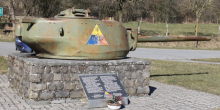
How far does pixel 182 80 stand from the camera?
11.6 m

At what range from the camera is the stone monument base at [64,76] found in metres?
7.32

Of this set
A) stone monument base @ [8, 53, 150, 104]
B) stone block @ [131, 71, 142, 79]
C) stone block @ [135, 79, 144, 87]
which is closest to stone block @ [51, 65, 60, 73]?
stone monument base @ [8, 53, 150, 104]

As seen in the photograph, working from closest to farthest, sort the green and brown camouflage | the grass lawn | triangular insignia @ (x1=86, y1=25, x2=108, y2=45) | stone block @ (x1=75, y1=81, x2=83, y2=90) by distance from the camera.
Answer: stone block @ (x1=75, y1=81, x2=83, y2=90)
the green and brown camouflage
triangular insignia @ (x1=86, y1=25, x2=108, y2=45)
the grass lawn

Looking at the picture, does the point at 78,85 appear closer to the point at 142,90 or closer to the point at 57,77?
the point at 57,77

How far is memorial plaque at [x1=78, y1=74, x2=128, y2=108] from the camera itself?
23.8ft

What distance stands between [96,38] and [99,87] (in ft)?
4.02

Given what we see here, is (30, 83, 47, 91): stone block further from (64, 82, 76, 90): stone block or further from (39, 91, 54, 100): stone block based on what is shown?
(64, 82, 76, 90): stone block

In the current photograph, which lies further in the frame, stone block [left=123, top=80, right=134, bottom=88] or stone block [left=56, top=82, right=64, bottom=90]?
stone block [left=123, top=80, right=134, bottom=88]

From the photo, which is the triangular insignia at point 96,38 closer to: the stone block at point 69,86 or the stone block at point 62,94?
the stone block at point 69,86

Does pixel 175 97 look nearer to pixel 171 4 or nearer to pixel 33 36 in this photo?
pixel 33 36

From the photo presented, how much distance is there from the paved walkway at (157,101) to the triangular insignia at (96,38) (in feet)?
4.74

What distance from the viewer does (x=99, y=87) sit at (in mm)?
7500

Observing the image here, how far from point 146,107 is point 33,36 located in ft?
10.1

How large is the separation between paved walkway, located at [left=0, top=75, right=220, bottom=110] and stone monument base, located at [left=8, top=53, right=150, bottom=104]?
0.66 ft
